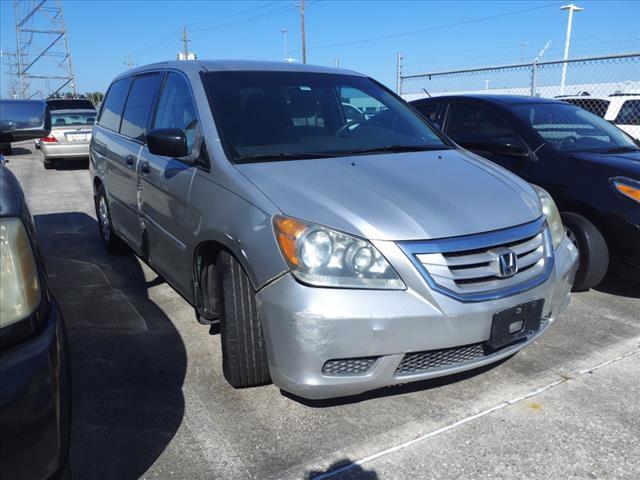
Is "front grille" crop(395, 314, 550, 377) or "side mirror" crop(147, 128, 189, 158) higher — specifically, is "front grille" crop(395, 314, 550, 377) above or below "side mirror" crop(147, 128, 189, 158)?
below

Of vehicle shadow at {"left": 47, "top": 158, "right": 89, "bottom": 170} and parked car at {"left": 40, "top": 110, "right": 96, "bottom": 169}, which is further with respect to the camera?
vehicle shadow at {"left": 47, "top": 158, "right": 89, "bottom": 170}

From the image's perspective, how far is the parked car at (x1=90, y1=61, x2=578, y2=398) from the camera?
7.16ft

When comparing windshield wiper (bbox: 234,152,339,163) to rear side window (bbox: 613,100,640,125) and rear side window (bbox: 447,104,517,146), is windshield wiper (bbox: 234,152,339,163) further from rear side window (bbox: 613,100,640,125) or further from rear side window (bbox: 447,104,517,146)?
rear side window (bbox: 613,100,640,125)

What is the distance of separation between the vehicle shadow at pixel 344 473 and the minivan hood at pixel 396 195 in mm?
950

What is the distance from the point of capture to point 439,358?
7.71ft

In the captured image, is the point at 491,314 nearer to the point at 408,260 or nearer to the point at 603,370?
the point at 408,260

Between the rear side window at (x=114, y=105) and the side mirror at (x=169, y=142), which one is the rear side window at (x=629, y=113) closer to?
the rear side window at (x=114, y=105)

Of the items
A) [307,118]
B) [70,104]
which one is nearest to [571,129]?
[307,118]

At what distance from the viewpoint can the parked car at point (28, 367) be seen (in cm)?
134

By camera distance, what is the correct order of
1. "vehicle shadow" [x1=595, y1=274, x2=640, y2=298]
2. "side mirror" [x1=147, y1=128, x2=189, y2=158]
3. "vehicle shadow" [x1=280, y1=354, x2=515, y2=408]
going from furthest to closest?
1. "vehicle shadow" [x1=595, y1=274, x2=640, y2=298]
2. "side mirror" [x1=147, y1=128, x2=189, y2=158]
3. "vehicle shadow" [x1=280, y1=354, x2=515, y2=408]

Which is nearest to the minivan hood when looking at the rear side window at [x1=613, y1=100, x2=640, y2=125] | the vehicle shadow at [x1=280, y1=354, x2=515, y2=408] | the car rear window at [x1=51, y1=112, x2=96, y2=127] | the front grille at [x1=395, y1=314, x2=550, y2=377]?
the front grille at [x1=395, y1=314, x2=550, y2=377]

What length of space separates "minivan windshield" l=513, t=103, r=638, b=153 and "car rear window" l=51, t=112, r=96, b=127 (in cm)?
1045

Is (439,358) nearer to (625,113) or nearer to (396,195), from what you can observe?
(396,195)

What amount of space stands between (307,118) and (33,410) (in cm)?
234
